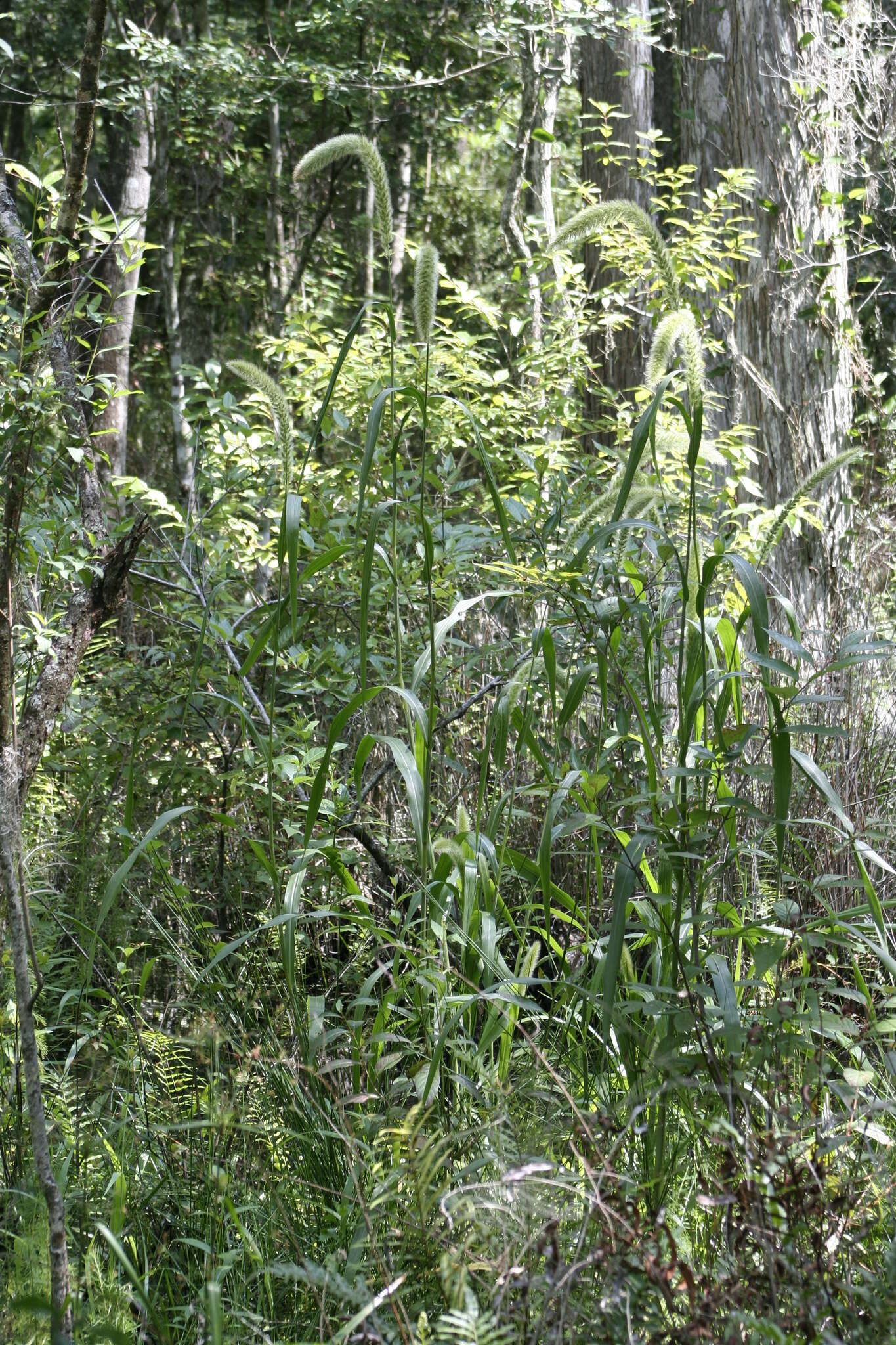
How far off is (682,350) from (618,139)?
5.52 metres

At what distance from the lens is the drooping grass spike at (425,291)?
6.23 feet

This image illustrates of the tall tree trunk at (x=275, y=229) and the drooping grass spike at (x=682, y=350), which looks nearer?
the drooping grass spike at (x=682, y=350)

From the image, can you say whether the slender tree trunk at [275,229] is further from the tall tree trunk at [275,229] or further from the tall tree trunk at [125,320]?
the tall tree trunk at [125,320]

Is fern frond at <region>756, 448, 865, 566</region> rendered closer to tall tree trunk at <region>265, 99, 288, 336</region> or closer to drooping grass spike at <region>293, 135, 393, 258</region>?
drooping grass spike at <region>293, 135, 393, 258</region>

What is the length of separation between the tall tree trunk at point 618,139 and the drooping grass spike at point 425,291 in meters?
4.22

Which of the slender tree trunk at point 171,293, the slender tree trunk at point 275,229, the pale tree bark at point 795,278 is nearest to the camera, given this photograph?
the pale tree bark at point 795,278

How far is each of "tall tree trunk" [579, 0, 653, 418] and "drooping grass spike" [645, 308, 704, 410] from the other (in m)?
4.02

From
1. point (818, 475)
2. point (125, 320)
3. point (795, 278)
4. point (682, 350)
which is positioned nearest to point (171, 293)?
point (125, 320)

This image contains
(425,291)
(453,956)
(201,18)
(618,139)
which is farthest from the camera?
(201,18)

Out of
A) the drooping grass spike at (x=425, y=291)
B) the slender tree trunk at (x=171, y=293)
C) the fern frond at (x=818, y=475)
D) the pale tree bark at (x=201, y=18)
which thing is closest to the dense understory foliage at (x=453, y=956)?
the drooping grass spike at (x=425, y=291)

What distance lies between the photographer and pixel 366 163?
2.00m

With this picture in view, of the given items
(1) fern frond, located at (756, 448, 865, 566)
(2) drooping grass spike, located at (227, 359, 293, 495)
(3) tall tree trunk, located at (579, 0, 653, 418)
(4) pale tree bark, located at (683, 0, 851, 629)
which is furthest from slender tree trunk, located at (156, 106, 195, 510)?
(1) fern frond, located at (756, 448, 865, 566)

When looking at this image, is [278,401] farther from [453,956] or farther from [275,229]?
[275,229]

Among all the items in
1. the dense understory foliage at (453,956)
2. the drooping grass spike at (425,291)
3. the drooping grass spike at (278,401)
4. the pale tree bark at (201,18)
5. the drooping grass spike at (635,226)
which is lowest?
the dense understory foliage at (453,956)
